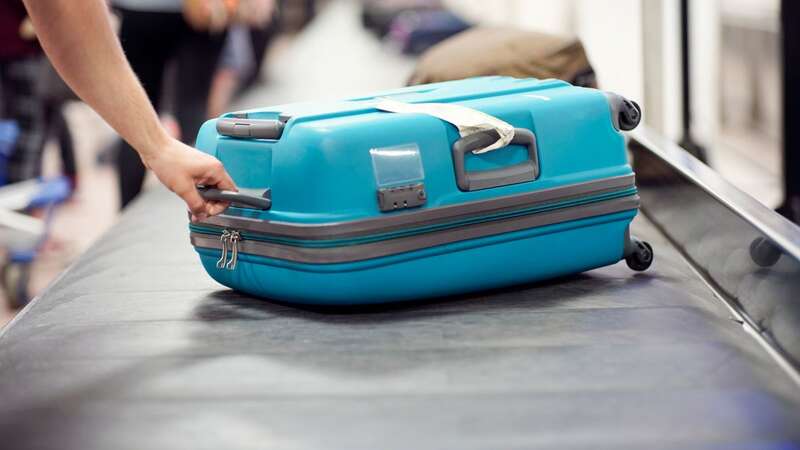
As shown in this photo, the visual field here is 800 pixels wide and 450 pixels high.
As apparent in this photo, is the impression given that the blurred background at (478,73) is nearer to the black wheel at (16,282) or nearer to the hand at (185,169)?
the black wheel at (16,282)

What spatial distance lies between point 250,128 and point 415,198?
27cm

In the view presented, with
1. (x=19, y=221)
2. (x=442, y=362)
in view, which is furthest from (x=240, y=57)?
(x=442, y=362)

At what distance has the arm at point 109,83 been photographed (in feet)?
4.94

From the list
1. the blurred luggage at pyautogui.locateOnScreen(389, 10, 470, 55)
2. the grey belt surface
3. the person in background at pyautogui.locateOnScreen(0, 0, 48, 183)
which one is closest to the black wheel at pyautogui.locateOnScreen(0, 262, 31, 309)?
the person in background at pyautogui.locateOnScreen(0, 0, 48, 183)

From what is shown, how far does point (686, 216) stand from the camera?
7.04 ft

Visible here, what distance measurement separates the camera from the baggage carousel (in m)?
1.19

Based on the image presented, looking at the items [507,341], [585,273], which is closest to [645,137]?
[585,273]

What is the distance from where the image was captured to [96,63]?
1525 mm

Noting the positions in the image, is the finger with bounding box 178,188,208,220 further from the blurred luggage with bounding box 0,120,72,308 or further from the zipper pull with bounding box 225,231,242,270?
the blurred luggage with bounding box 0,120,72,308

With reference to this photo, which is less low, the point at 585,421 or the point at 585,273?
the point at 585,421

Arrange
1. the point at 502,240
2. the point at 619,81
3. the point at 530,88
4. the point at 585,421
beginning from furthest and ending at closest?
1. the point at 619,81
2. the point at 530,88
3. the point at 502,240
4. the point at 585,421

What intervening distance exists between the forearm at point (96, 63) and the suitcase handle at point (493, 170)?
0.42 m

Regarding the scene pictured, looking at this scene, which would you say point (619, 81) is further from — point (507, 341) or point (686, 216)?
point (507, 341)

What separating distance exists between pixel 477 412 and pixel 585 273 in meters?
0.66
